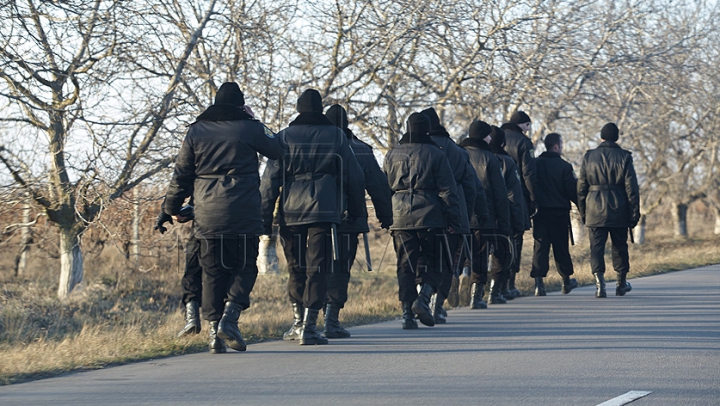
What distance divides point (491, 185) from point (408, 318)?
2.72 metres

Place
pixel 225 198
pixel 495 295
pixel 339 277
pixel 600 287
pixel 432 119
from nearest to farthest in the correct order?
Result: pixel 225 198 → pixel 339 277 → pixel 432 119 → pixel 495 295 → pixel 600 287

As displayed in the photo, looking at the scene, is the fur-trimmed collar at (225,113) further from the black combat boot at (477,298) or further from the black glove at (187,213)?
the black combat boot at (477,298)

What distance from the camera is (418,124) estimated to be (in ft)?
32.1

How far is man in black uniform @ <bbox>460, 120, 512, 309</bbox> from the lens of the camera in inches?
462

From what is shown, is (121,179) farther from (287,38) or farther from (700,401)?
(700,401)

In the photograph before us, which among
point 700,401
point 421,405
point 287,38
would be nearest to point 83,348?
point 421,405

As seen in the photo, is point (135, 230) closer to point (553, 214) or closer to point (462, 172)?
point (553, 214)

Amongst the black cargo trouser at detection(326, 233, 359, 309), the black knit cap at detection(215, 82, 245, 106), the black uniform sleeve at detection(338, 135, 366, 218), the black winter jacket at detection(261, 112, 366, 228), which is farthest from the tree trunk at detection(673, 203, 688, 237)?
the black knit cap at detection(215, 82, 245, 106)

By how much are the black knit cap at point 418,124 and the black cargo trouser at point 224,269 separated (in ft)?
8.20

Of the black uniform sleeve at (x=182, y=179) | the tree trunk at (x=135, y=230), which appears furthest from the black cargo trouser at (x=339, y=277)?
the tree trunk at (x=135, y=230)

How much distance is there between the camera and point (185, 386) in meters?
6.35

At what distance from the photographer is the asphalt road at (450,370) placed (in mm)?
5949

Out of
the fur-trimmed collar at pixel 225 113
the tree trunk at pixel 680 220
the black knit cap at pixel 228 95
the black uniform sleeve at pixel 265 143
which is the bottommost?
the black uniform sleeve at pixel 265 143

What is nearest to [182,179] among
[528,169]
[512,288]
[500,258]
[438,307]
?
[438,307]
